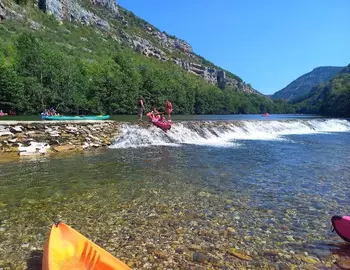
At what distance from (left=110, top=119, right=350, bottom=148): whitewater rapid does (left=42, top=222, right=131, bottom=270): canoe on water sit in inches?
664

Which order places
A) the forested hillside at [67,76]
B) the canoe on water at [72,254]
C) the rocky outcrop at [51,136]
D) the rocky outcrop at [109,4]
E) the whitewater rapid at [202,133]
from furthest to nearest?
the rocky outcrop at [109,4] < the forested hillside at [67,76] < the whitewater rapid at [202,133] < the rocky outcrop at [51,136] < the canoe on water at [72,254]

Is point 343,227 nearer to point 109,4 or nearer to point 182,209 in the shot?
point 182,209

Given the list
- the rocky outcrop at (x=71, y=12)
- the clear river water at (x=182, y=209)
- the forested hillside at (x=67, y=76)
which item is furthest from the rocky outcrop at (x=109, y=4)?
the clear river water at (x=182, y=209)

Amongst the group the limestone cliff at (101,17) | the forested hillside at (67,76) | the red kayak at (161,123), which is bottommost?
the red kayak at (161,123)

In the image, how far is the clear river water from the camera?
17.9 ft

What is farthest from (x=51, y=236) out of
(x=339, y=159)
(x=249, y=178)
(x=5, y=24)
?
(x=5, y=24)

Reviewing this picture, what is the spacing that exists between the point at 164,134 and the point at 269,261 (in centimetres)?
2045

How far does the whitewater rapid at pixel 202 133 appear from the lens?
23562 millimetres

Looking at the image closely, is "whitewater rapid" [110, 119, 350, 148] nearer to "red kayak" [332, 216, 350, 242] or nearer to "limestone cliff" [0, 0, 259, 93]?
"red kayak" [332, 216, 350, 242]

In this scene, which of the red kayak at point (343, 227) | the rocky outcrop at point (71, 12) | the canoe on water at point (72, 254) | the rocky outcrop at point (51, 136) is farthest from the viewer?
the rocky outcrop at point (71, 12)

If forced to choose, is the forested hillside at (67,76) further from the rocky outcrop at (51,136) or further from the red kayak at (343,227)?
the red kayak at (343,227)

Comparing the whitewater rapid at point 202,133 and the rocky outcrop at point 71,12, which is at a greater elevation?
the rocky outcrop at point 71,12

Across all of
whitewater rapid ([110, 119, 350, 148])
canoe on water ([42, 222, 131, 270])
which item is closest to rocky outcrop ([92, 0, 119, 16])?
whitewater rapid ([110, 119, 350, 148])

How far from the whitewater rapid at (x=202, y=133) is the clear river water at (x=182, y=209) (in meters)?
7.53
